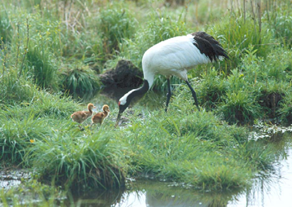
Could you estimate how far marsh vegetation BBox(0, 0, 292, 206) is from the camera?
5152mm

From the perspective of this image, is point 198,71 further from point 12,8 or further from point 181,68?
point 12,8

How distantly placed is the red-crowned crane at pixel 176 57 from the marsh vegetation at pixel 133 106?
36 cm

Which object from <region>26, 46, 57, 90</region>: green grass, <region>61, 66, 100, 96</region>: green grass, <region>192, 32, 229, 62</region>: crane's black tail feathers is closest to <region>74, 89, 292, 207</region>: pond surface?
<region>192, 32, 229, 62</region>: crane's black tail feathers

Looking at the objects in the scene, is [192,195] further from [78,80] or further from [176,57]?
[78,80]

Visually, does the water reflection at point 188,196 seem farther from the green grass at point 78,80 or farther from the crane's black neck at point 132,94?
the green grass at point 78,80

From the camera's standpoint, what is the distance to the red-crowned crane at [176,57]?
7422 millimetres

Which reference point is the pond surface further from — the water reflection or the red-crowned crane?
the red-crowned crane

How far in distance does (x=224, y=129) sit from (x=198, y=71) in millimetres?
2570

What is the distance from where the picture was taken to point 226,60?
884 cm

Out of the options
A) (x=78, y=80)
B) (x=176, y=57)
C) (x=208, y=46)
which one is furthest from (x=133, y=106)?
(x=208, y=46)

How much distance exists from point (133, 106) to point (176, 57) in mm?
1863

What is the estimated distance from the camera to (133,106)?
8992 millimetres

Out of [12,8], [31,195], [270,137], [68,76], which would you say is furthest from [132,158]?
[12,8]

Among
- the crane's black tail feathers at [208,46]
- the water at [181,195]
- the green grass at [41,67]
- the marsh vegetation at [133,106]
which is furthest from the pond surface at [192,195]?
the green grass at [41,67]
